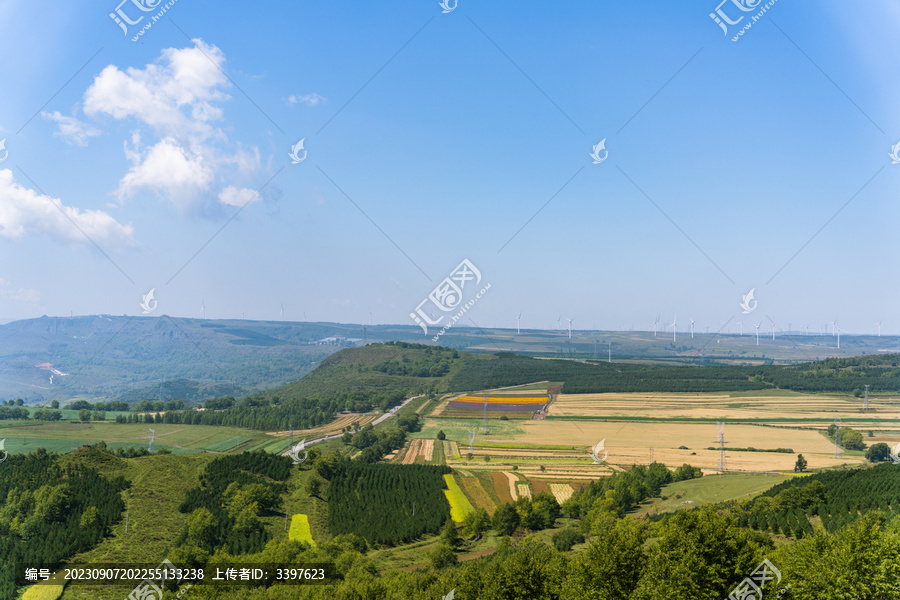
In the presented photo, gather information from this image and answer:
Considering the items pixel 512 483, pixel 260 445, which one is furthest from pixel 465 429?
pixel 260 445

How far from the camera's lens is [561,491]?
71438 mm

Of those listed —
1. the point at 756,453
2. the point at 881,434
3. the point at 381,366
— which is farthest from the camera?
the point at 381,366

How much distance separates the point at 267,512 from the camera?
58.7m

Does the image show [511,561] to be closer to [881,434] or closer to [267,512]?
[267,512]

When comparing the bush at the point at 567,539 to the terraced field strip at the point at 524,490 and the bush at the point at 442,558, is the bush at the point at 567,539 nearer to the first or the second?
the bush at the point at 442,558

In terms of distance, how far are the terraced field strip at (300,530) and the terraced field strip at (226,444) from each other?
1609 inches

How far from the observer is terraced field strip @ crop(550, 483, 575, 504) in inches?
2717

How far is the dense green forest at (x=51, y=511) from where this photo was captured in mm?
43969

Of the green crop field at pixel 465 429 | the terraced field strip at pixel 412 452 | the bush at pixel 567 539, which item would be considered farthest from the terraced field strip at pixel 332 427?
the bush at pixel 567 539

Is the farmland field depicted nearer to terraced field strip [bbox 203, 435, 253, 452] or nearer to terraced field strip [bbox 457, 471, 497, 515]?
A: terraced field strip [bbox 457, 471, 497, 515]

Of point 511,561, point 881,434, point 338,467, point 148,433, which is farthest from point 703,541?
point 148,433

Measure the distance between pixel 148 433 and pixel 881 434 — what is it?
134493 millimetres

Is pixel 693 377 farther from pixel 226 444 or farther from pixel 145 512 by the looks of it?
pixel 145 512

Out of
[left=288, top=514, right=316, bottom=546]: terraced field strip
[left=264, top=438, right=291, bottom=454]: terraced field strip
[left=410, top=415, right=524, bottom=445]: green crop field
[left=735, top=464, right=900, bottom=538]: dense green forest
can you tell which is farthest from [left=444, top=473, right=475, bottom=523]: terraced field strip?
[left=264, top=438, right=291, bottom=454]: terraced field strip
